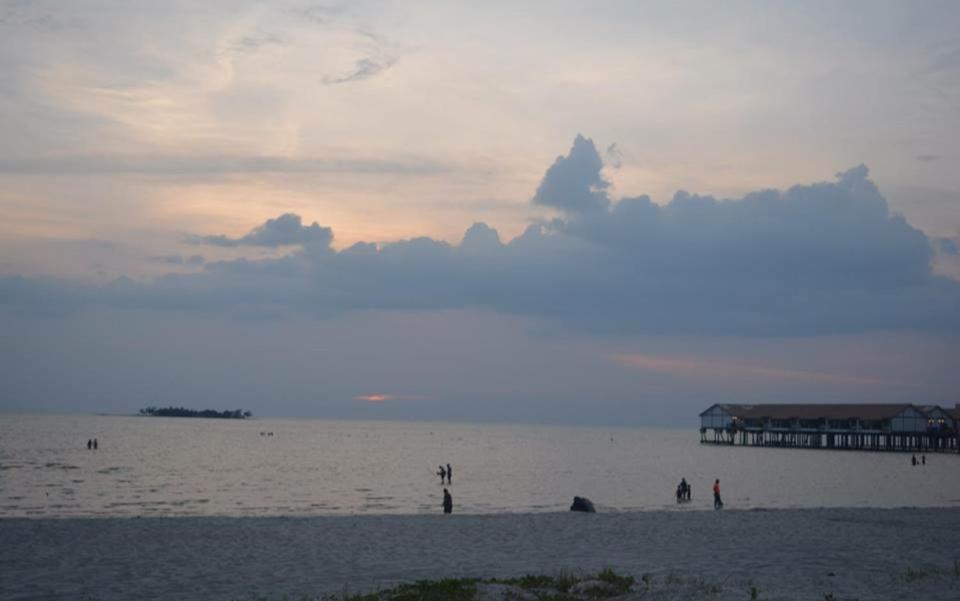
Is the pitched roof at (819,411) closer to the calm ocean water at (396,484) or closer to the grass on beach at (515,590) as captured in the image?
the calm ocean water at (396,484)

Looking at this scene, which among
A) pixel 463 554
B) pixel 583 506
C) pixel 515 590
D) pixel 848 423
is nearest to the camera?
pixel 515 590

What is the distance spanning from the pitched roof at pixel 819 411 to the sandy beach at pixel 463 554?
87.1m

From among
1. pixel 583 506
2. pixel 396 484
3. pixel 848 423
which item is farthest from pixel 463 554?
pixel 848 423

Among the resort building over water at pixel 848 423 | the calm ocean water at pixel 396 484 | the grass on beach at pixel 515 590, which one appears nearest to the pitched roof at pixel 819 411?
the resort building over water at pixel 848 423

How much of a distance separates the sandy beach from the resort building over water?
8667cm

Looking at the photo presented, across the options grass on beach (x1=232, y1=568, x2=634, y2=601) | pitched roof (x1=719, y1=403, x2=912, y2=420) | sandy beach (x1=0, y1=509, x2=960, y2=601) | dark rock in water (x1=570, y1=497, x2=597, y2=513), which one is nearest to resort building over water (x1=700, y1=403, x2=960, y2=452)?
pitched roof (x1=719, y1=403, x2=912, y2=420)

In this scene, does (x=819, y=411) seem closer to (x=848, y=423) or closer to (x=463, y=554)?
(x=848, y=423)

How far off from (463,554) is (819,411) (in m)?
113

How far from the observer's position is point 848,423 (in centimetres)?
12019

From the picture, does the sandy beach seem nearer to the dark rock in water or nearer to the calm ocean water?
the dark rock in water

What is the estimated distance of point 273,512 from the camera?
4169cm

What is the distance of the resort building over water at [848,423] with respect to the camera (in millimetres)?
113438

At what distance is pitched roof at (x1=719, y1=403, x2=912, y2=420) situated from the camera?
11496 cm

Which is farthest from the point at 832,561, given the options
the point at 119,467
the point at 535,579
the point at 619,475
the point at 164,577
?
the point at 119,467
